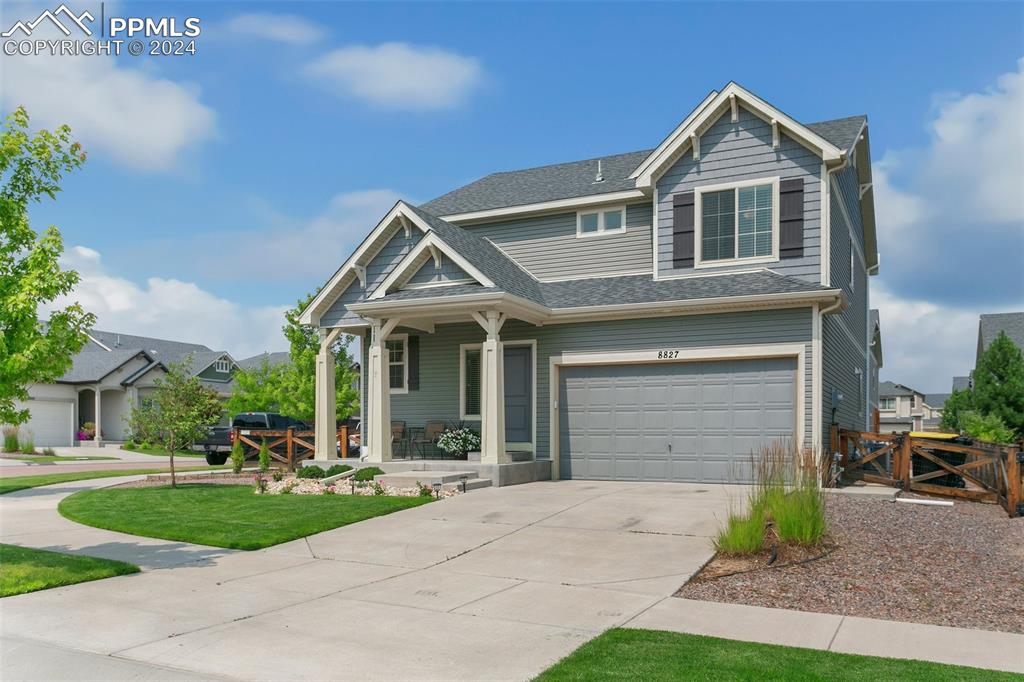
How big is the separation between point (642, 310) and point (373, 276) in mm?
6407

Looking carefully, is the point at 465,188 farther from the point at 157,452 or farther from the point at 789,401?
the point at 157,452

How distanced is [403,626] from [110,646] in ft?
7.49

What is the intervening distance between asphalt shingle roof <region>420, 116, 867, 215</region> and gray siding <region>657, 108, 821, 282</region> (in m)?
1.31

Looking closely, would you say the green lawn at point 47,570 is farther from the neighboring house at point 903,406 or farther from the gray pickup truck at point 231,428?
the neighboring house at point 903,406

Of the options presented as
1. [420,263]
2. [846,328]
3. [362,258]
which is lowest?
[846,328]

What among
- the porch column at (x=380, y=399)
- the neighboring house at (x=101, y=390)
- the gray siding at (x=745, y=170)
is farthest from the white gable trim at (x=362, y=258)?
the neighboring house at (x=101, y=390)

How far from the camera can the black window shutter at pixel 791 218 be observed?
16.4m

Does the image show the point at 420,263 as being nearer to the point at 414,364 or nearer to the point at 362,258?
the point at 362,258

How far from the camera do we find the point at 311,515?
12.5 metres

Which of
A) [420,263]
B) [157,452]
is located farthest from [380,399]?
[157,452]

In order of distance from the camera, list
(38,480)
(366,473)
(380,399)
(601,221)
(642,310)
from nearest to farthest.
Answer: (366,473), (642,310), (380,399), (601,221), (38,480)

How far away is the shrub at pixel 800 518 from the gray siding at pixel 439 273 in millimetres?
9212

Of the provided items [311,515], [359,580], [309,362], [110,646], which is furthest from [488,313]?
[309,362]

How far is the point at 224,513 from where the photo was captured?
1309 cm
